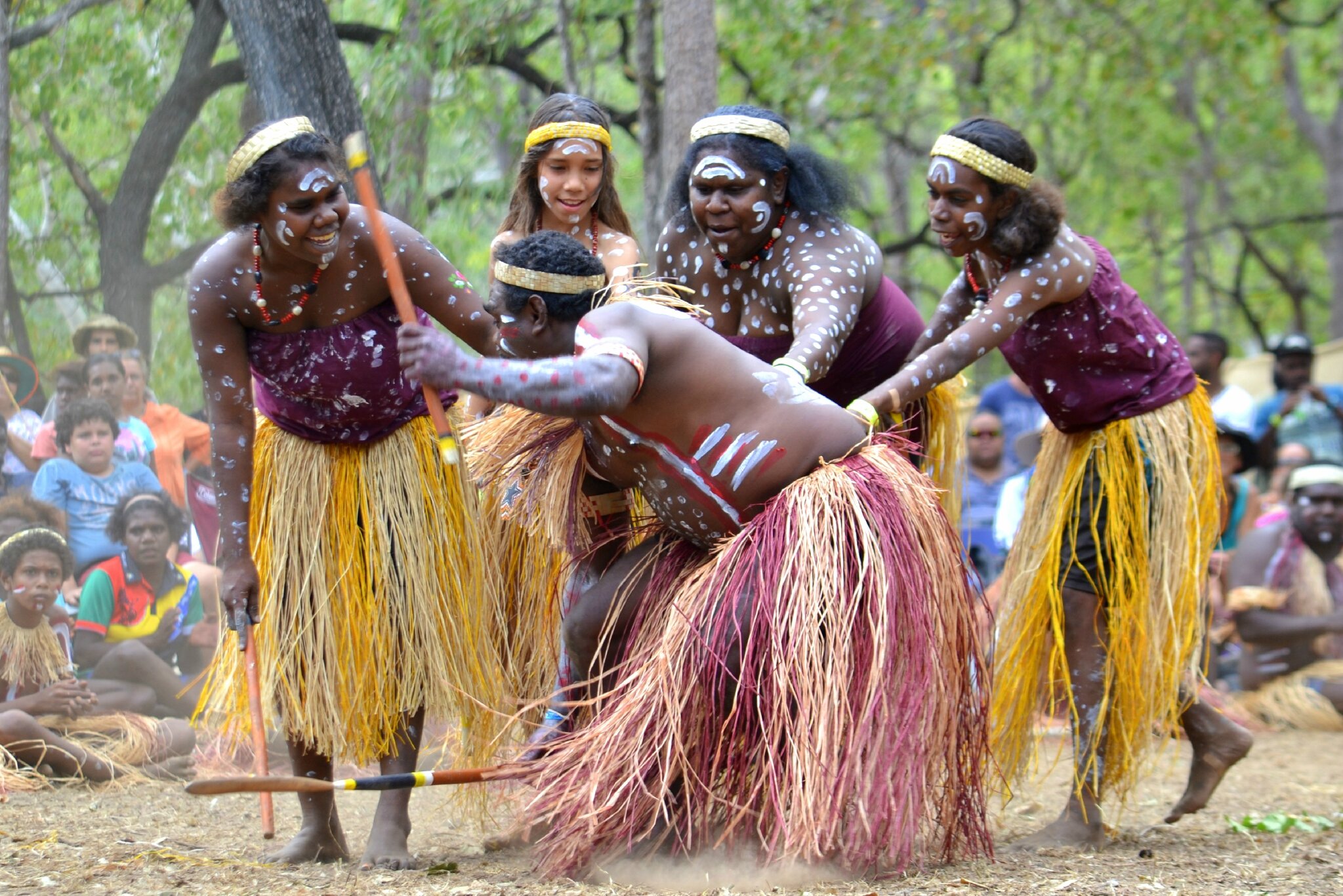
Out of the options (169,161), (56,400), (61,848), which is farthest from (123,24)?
(61,848)

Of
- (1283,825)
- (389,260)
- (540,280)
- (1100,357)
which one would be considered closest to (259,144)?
(389,260)

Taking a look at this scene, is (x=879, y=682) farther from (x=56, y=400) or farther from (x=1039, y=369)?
(x=56, y=400)

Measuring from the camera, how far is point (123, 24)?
17.3 feet

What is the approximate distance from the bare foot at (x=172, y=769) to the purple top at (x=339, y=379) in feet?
5.85

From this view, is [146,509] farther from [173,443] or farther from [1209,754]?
[1209,754]

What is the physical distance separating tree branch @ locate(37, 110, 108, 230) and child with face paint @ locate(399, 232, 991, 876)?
3.08 m

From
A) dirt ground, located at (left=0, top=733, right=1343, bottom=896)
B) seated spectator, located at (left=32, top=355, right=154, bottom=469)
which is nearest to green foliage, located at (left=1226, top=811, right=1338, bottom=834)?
dirt ground, located at (left=0, top=733, right=1343, bottom=896)

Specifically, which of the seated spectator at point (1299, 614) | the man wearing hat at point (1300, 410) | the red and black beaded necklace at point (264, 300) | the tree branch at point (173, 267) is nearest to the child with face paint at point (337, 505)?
the red and black beaded necklace at point (264, 300)

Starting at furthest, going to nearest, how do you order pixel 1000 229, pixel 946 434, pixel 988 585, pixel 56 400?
pixel 988 585, pixel 56 400, pixel 946 434, pixel 1000 229

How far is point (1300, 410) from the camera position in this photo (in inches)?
287

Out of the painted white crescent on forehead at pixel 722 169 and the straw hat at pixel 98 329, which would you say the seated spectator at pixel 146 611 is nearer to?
the straw hat at pixel 98 329

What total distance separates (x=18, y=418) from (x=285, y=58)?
1643mm

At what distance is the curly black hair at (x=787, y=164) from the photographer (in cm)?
341

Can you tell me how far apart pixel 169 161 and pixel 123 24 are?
560mm
